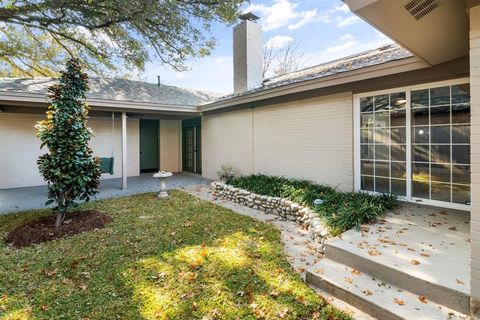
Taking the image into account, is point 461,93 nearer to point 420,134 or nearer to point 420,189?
point 420,134

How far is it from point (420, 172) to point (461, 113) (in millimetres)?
1232

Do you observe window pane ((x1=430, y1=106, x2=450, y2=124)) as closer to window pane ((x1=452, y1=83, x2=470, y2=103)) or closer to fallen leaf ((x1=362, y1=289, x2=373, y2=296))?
window pane ((x1=452, y1=83, x2=470, y2=103))

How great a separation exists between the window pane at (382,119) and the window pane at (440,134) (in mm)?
797

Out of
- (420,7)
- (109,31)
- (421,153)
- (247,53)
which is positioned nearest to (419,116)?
(421,153)

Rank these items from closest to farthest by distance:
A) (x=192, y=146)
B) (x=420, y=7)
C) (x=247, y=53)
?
(x=420, y=7) → (x=247, y=53) → (x=192, y=146)

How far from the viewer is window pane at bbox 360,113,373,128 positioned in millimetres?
5569

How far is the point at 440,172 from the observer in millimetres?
4695

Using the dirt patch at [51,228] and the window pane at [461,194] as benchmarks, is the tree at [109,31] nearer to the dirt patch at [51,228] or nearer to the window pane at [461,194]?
the dirt patch at [51,228]

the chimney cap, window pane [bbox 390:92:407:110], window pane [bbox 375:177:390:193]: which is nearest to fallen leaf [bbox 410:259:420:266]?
window pane [bbox 375:177:390:193]

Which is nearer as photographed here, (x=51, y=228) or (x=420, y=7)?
(x=420, y=7)

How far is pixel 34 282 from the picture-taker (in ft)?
10.2

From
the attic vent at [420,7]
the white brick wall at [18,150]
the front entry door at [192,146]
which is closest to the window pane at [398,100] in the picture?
the attic vent at [420,7]

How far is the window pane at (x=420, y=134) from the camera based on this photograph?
480cm

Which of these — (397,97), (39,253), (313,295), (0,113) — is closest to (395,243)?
(313,295)
